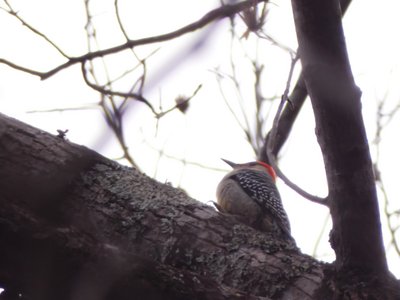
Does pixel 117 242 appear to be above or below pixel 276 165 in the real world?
below

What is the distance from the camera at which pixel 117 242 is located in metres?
3.11

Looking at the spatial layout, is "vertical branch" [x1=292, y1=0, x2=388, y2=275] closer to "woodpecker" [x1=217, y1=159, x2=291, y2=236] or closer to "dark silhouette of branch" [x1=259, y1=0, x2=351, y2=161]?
"dark silhouette of branch" [x1=259, y1=0, x2=351, y2=161]

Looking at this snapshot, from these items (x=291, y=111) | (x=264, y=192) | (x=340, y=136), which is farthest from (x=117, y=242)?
(x=264, y=192)

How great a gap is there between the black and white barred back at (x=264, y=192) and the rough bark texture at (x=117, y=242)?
1.92m

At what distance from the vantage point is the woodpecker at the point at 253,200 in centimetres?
520

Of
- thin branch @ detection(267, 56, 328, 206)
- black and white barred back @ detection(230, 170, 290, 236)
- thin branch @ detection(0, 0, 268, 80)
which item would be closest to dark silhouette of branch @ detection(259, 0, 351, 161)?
thin branch @ detection(267, 56, 328, 206)

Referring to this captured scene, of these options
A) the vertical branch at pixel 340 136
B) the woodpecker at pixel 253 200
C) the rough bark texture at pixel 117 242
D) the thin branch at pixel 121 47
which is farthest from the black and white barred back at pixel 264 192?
the thin branch at pixel 121 47

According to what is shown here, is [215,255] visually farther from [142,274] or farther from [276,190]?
[276,190]

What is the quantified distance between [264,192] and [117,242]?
9.17 ft

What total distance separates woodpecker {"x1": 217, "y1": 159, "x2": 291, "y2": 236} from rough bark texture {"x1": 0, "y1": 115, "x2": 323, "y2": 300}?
5.62 ft

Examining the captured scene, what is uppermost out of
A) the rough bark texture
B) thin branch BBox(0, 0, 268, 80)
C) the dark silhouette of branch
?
the dark silhouette of branch

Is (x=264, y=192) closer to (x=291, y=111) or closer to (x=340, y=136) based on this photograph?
(x=291, y=111)

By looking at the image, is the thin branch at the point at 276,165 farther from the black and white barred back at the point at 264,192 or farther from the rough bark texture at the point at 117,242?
the black and white barred back at the point at 264,192

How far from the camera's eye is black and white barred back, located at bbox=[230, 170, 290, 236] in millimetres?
5255
